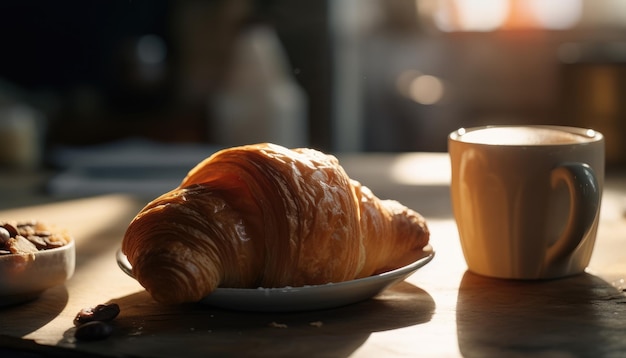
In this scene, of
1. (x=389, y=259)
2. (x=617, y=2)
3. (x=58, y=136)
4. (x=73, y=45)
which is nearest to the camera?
(x=389, y=259)

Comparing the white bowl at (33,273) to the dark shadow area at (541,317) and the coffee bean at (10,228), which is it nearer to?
the coffee bean at (10,228)

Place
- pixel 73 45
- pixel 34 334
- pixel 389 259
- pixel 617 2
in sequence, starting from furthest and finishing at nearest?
pixel 617 2 → pixel 73 45 → pixel 389 259 → pixel 34 334

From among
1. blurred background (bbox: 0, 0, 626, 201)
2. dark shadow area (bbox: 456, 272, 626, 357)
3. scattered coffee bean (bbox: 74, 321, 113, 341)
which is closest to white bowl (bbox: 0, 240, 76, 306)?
scattered coffee bean (bbox: 74, 321, 113, 341)

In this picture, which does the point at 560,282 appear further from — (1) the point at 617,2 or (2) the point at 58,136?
(1) the point at 617,2

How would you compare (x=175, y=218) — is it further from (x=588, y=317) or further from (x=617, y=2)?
(x=617, y=2)

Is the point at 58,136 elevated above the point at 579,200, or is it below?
below

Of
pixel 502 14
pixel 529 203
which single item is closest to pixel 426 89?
pixel 502 14

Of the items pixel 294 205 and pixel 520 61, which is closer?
pixel 294 205

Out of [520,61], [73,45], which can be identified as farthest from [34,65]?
[520,61]
